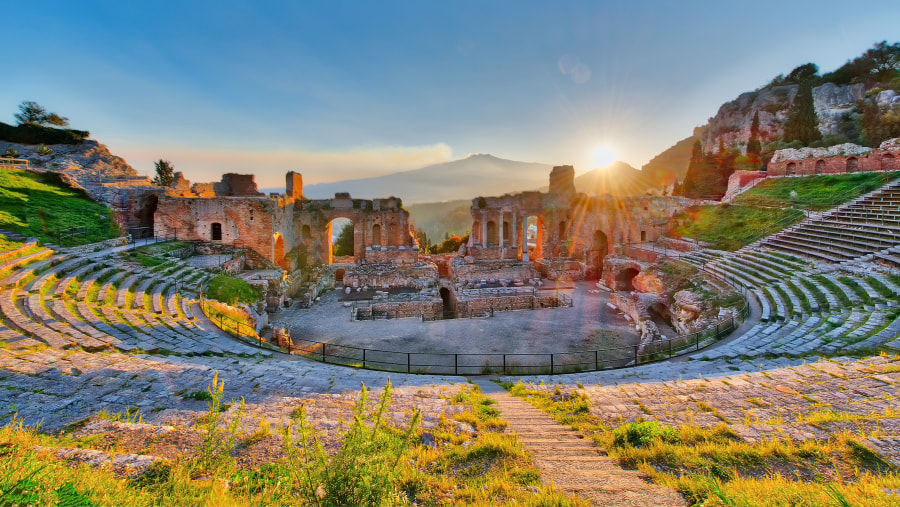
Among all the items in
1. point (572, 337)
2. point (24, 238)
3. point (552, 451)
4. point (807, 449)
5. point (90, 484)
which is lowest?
point (572, 337)

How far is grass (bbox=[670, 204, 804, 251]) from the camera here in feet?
70.3

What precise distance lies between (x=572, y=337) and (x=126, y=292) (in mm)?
15439

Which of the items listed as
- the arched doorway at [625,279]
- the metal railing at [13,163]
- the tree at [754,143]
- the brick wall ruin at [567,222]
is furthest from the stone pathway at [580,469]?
the tree at [754,143]

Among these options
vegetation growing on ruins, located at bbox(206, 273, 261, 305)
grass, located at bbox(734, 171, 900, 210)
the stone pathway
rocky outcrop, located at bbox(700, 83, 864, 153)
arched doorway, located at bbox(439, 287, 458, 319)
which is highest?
rocky outcrop, located at bbox(700, 83, 864, 153)

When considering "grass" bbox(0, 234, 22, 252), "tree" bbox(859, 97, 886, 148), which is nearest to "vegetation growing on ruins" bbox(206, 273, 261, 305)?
"grass" bbox(0, 234, 22, 252)

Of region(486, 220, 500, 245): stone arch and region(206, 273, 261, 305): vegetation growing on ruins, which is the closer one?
region(206, 273, 261, 305): vegetation growing on ruins

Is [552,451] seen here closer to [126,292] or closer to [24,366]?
[24,366]

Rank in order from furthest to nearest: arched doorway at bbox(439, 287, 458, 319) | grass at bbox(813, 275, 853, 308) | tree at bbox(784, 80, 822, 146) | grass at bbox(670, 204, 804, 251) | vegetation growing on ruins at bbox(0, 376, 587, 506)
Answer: tree at bbox(784, 80, 822, 146), arched doorway at bbox(439, 287, 458, 319), grass at bbox(670, 204, 804, 251), grass at bbox(813, 275, 853, 308), vegetation growing on ruins at bbox(0, 376, 587, 506)

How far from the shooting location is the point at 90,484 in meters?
2.98

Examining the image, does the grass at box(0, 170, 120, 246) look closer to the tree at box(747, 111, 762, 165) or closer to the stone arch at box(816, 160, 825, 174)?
the stone arch at box(816, 160, 825, 174)

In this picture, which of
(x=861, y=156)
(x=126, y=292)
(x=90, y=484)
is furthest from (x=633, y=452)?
(x=861, y=156)

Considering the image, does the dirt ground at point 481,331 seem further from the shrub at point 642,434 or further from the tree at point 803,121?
the tree at point 803,121

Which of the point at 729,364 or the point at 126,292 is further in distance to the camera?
the point at 126,292

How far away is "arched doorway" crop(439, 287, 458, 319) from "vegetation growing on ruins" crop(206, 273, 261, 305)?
9.74 meters
